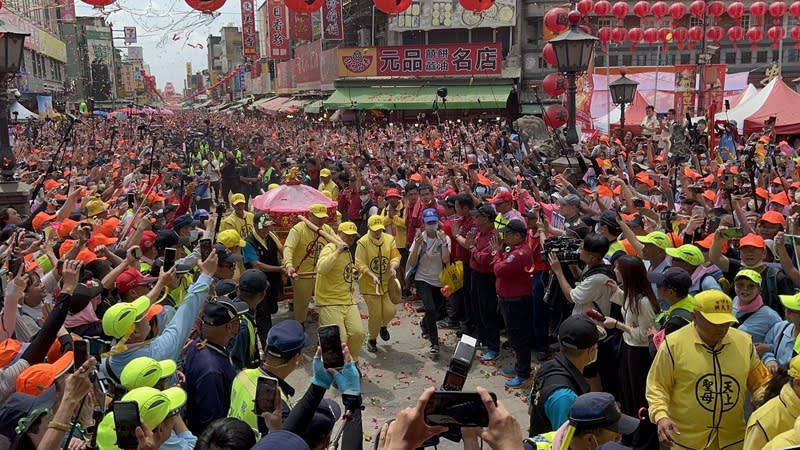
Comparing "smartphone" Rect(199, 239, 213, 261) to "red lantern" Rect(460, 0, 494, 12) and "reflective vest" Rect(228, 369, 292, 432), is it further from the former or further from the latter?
"red lantern" Rect(460, 0, 494, 12)

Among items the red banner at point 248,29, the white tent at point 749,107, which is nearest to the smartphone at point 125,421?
the white tent at point 749,107

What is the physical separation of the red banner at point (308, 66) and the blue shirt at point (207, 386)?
119 feet

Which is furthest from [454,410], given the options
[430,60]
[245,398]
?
[430,60]

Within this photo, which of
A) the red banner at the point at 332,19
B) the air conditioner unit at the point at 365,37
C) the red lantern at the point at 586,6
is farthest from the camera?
the air conditioner unit at the point at 365,37

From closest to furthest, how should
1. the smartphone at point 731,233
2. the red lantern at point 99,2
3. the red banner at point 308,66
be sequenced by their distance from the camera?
the smartphone at point 731,233 < the red lantern at point 99,2 < the red banner at point 308,66

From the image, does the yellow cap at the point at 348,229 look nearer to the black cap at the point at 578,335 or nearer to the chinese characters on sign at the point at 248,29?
the black cap at the point at 578,335

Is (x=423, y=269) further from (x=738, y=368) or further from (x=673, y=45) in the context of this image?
(x=673, y=45)

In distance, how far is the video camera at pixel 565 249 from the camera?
6172 millimetres

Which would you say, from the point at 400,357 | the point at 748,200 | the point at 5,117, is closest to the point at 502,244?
the point at 400,357

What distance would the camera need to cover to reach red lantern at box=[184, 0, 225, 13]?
10.9 metres

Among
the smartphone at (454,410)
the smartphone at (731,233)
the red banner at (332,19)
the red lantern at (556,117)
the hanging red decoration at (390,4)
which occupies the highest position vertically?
the red banner at (332,19)

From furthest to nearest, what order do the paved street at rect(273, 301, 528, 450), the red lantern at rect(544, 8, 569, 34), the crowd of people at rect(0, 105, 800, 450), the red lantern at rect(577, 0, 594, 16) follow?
the red lantern at rect(577, 0, 594, 16) → the red lantern at rect(544, 8, 569, 34) → the paved street at rect(273, 301, 528, 450) → the crowd of people at rect(0, 105, 800, 450)

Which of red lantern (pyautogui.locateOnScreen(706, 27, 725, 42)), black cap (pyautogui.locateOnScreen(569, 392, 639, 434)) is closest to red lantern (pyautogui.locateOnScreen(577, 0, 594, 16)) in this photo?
red lantern (pyautogui.locateOnScreen(706, 27, 725, 42))

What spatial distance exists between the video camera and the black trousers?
128cm
